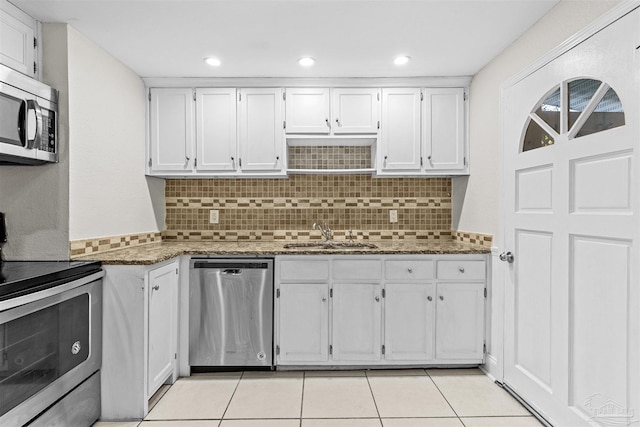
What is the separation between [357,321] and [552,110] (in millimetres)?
1792

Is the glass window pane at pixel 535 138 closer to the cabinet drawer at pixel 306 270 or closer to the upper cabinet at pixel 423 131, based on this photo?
the upper cabinet at pixel 423 131

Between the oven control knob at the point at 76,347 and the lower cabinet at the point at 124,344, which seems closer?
the oven control knob at the point at 76,347

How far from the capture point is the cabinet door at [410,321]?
2744 mm

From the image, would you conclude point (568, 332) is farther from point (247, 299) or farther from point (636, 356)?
point (247, 299)

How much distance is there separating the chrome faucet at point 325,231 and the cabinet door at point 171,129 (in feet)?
3.88

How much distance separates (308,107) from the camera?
3.11 metres

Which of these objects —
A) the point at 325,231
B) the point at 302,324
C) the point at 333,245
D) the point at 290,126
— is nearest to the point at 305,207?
the point at 325,231

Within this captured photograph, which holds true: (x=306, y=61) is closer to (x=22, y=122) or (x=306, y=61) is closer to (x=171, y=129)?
(x=171, y=129)

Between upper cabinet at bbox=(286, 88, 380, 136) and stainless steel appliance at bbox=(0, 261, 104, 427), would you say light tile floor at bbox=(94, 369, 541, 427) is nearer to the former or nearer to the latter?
stainless steel appliance at bbox=(0, 261, 104, 427)

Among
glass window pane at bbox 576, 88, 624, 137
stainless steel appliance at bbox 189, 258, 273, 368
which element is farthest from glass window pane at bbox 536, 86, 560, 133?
stainless steel appliance at bbox 189, 258, 273, 368

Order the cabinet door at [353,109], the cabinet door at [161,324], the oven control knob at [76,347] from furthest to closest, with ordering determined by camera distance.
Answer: the cabinet door at [353,109] < the cabinet door at [161,324] < the oven control knob at [76,347]

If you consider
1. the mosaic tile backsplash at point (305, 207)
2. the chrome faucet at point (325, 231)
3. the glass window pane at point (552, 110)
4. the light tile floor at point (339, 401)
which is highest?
the glass window pane at point (552, 110)
